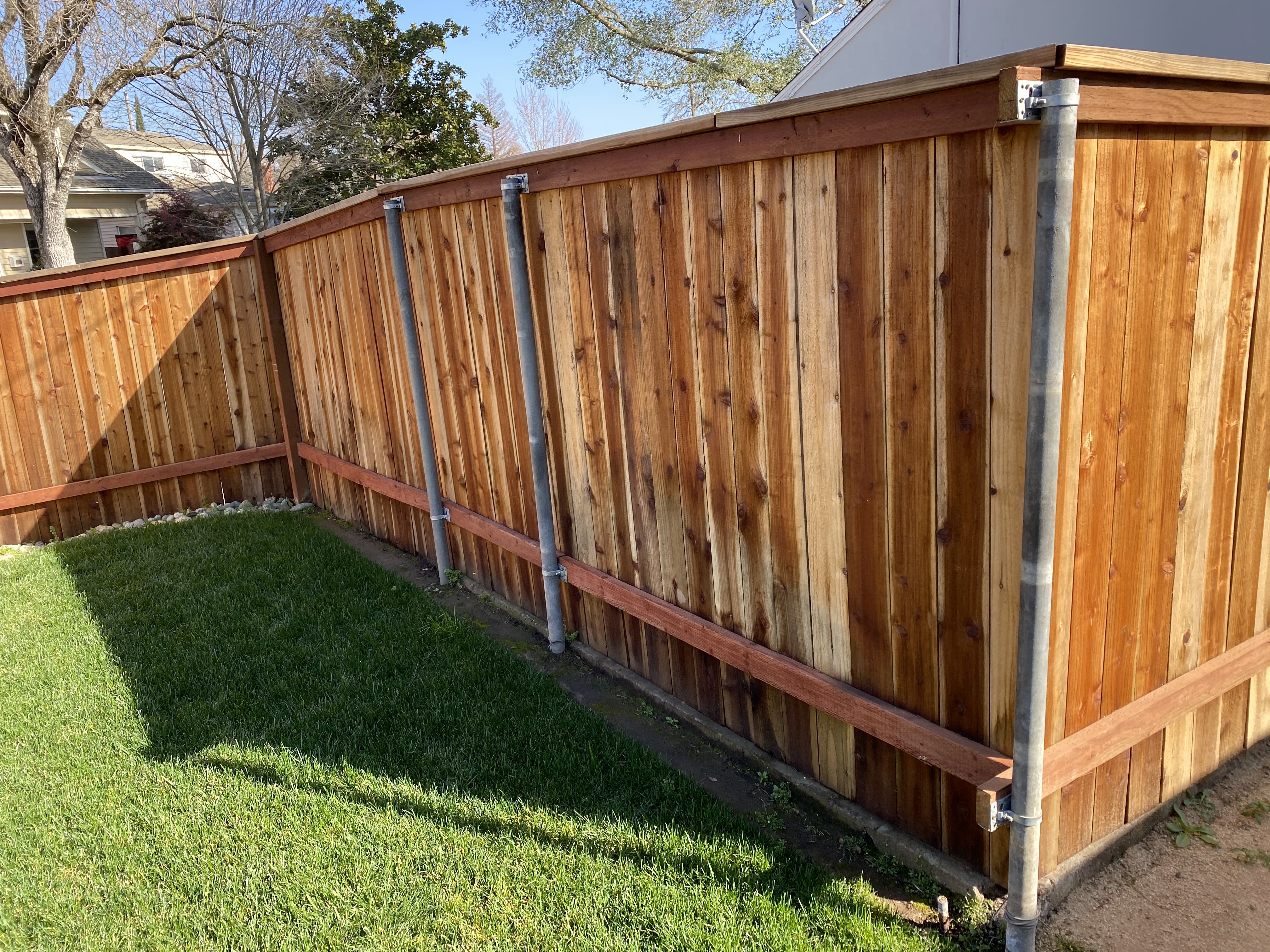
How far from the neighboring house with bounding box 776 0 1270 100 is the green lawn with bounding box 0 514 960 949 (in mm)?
2731

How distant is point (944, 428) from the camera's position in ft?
7.49

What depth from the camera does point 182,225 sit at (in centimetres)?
1986

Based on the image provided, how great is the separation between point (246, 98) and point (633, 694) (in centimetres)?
1989

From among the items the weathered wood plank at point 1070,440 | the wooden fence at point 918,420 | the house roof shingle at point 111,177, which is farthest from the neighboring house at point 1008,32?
the house roof shingle at point 111,177

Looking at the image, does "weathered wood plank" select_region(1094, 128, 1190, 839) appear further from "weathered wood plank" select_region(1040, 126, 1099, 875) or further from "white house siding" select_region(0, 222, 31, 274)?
"white house siding" select_region(0, 222, 31, 274)

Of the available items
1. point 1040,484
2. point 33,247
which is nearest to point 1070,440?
point 1040,484

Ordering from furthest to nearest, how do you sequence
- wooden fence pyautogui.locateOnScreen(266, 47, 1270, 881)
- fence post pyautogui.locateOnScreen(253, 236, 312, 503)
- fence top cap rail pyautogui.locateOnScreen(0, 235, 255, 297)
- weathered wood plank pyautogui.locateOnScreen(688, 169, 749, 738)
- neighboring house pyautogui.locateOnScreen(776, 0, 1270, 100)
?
fence post pyautogui.locateOnScreen(253, 236, 312, 503), fence top cap rail pyautogui.locateOnScreen(0, 235, 255, 297), neighboring house pyautogui.locateOnScreen(776, 0, 1270, 100), weathered wood plank pyautogui.locateOnScreen(688, 169, 749, 738), wooden fence pyautogui.locateOnScreen(266, 47, 1270, 881)

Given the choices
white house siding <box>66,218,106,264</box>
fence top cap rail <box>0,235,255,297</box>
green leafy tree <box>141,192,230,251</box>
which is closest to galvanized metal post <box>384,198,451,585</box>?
fence top cap rail <box>0,235,255,297</box>

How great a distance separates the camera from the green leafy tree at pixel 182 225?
19625 mm

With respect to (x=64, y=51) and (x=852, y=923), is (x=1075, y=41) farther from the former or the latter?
(x=64, y=51)

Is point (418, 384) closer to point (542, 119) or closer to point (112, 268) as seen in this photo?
point (112, 268)

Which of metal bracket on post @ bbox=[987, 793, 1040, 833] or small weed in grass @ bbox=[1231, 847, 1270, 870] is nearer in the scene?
metal bracket on post @ bbox=[987, 793, 1040, 833]

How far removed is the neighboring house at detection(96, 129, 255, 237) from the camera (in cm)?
2130

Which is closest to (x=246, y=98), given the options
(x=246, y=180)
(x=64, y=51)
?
(x=246, y=180)
